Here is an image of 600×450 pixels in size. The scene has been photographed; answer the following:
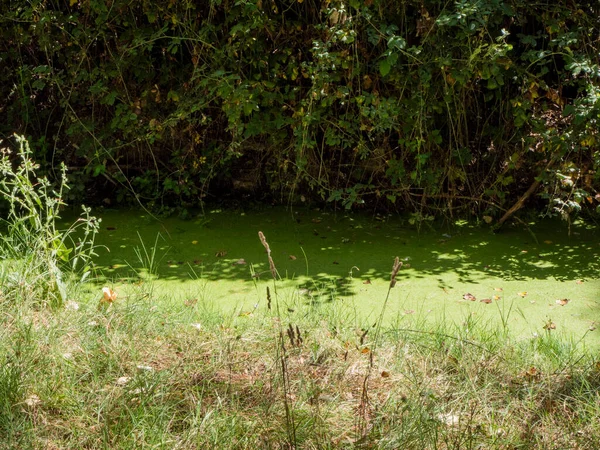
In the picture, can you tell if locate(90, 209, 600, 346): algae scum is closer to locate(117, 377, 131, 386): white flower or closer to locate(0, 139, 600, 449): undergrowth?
locate(0, 139, 600, 449): undergrowth

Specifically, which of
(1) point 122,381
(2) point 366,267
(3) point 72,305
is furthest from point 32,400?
(2) point 366,267

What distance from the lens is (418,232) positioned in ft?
15.0

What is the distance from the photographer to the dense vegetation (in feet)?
13.8

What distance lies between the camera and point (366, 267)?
12.9 ft

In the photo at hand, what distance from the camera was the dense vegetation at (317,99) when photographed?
4211 mm

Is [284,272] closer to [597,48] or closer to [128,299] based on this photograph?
[128,299]

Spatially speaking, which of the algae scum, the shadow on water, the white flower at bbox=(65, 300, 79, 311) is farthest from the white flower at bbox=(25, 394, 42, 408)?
the shadow on water

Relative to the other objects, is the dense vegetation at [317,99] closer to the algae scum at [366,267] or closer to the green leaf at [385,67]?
the green leaf at [385,67]

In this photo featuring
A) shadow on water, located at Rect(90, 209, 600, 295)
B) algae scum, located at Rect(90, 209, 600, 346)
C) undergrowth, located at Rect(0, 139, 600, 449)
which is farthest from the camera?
shadow on water, located at Rect(90, 209, 600, 295)

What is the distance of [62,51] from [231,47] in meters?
1.46

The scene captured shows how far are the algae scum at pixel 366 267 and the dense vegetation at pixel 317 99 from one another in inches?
10.7

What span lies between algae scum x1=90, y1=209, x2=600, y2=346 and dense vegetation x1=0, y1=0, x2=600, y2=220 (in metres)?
0.27

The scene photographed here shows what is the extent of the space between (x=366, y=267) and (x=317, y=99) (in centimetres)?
112

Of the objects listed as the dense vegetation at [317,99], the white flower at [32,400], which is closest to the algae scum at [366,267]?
the dense vegetation at [317,99]
